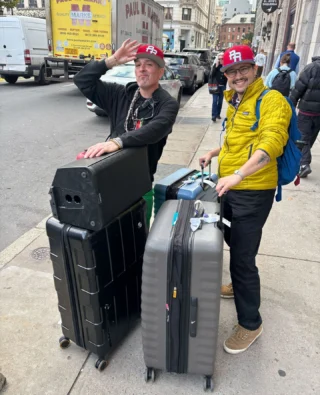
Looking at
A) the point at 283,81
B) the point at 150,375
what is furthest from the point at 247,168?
the point at 283,81

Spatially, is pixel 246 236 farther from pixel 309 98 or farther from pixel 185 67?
pixel 185 67

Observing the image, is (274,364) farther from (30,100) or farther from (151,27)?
(151,27)

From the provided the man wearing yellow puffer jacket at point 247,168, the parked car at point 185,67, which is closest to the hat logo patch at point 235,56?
the man wearing yellow puffer jacket at point 247,168

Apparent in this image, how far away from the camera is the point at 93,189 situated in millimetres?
1703

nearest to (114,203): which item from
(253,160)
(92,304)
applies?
(92,304)

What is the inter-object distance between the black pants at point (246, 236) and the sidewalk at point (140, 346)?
35cm

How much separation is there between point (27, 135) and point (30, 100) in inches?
202

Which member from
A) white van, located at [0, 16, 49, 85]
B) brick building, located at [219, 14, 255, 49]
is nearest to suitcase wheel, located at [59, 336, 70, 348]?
white van, located at [0, 16, 49, 85]

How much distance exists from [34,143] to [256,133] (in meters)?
6.42

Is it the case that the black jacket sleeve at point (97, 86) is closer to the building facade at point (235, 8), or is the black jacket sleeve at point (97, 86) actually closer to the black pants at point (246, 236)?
the black pants at point (246, 236)

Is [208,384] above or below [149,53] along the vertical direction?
below

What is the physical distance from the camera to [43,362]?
2.16 metres

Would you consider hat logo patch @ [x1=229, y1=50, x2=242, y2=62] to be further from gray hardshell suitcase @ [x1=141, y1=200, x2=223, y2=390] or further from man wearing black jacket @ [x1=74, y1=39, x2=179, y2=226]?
gray hardshell suitcase @ [x1=141, y1=200, x2=223, y2=390]

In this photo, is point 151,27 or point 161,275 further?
point 151,27
